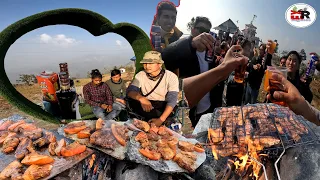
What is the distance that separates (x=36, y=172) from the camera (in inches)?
86.1

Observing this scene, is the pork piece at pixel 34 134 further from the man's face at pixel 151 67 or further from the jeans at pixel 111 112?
the man's face at pixel 151 67

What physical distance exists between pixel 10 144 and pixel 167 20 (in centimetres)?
240

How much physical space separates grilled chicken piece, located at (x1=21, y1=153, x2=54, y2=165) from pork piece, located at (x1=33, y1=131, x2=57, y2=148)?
0.20 meters

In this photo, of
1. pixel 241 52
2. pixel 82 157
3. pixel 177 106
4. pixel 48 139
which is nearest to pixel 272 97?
pixel 241 52

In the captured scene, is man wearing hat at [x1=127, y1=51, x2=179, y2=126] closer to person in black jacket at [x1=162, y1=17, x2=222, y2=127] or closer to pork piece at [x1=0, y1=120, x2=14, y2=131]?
person in black jacket at [x1=162, y1=17, x2=222, y2=127]

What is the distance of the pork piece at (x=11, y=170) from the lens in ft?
Result: 7.06

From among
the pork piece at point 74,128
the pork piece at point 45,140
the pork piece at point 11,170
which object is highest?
the pork piece at point 74,128

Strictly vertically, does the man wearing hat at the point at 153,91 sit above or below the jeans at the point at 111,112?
above

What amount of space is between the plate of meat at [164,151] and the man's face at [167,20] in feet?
4.58

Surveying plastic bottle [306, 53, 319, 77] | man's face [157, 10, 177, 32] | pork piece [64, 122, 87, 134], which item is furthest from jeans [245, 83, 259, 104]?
pork piece [64, 122, 87, 134]

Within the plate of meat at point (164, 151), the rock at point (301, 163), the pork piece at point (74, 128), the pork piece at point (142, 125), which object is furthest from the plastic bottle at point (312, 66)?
the pork piece at point (74, 128)

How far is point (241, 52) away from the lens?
11.9 ft

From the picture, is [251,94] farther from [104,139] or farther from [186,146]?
[104,139]

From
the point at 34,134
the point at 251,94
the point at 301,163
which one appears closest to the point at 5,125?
the point at 34,134
